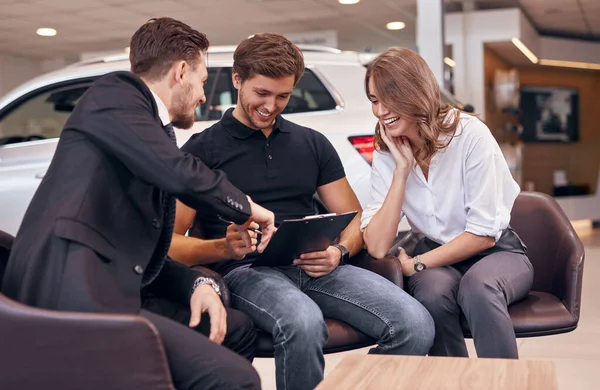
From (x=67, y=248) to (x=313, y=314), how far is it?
803mm

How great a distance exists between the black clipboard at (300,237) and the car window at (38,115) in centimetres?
249

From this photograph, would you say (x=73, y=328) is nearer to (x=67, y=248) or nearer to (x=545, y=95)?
(x=67, y=248)

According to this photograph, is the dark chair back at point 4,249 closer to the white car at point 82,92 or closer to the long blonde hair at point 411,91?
the long blonde hair at point 411,91

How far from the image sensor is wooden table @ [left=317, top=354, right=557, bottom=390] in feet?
5.39

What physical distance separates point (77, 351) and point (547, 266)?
1.77 m

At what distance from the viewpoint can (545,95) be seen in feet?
41.1

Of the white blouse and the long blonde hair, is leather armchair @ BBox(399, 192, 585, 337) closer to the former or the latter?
the white blouse

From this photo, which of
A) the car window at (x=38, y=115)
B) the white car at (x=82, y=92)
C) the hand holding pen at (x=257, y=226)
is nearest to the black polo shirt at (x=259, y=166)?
the hand holding pen at (x=257, y=226)

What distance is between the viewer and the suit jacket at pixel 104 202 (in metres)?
1.59

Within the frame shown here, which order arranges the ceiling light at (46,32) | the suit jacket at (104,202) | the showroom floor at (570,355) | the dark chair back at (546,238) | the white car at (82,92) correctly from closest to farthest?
the suit jacket at (104,202) < the dark chair back at (546,238) < the showroom floor at (570,355) < the white car at (82,92) < the ceiling light at (46,32)

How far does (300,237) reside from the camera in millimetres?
2193

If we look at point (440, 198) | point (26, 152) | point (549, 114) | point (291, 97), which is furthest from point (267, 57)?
point (549, 114)

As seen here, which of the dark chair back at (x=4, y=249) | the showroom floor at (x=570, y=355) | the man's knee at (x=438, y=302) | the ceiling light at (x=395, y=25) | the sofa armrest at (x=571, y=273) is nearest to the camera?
the dark chair back at (x=4, y=249)

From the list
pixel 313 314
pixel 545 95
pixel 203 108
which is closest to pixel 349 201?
pixel 313 314
